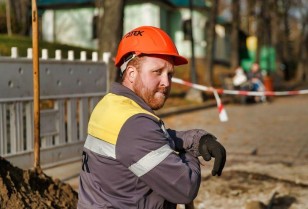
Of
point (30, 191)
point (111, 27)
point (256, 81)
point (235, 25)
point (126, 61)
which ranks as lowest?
point (256, 81)

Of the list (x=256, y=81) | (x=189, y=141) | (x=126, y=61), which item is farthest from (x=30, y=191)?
(x=256, y=81)

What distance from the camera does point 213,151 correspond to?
8.16 ft

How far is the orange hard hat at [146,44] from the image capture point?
242 cm

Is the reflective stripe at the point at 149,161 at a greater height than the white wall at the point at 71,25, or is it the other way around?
the white wall at the point at 71,25

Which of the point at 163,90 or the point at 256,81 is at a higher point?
the point at 163,90

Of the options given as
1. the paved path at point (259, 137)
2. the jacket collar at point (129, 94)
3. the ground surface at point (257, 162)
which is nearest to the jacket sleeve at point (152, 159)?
the jacket collar at point (129, 94)

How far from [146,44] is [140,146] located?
1.52 ft

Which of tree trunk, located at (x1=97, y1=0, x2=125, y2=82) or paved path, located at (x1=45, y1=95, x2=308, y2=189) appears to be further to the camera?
tree trunk, located at (x1=97, y1=0, x2=125, y2=82)

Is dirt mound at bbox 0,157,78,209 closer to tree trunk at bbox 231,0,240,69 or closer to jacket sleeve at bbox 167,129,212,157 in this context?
jacket sleeve at bbox 167,129,212,157

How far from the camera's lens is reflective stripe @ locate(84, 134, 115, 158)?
2316 mm

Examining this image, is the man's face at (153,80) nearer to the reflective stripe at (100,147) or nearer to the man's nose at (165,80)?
the man's nose at (165,80)

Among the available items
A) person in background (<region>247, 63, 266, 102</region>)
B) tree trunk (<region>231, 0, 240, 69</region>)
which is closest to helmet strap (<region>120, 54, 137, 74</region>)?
person in background (<region>247, 63, 266, 102</region>)

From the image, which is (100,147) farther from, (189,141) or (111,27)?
(111,27)

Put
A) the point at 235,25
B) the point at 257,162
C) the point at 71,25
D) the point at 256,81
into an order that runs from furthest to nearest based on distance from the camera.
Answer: the point at 71,25 → the point at 235,25 → the point at 256,81 → the point at 257,162
